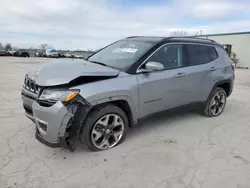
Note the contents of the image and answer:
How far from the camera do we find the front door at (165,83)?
3166mm

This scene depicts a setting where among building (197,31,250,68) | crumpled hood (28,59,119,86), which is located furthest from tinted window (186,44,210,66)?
building (197,31,250,68)

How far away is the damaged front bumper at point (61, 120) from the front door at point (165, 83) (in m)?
0.97

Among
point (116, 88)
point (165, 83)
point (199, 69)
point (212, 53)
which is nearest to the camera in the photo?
point (116, 88)

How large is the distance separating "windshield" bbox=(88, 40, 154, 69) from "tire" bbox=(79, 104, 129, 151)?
73 centimetres

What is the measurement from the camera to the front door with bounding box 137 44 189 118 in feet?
10.4

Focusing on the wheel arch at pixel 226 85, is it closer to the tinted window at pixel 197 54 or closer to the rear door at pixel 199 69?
the rear door at pixel 199 69

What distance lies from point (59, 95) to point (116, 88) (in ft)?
2.49

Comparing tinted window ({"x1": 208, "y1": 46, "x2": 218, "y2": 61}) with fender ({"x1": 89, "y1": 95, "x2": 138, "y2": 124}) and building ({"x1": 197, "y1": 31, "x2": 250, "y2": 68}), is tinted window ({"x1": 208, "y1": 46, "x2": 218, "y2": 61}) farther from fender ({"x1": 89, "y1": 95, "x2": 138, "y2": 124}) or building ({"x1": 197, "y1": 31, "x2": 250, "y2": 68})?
building ({"x1": 197, "y1": 31, "x2": 250, "y2": 68})

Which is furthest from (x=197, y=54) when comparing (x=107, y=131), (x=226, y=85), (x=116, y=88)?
(x=107, y=131)

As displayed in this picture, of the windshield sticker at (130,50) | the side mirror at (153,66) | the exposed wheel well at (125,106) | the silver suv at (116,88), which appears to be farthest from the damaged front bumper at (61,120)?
the windshield sticker at (130,50)

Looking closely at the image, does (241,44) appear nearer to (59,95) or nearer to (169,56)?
(169,56)

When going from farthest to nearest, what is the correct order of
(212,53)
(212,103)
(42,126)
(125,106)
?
(212,103) → (212,53) → (125,106) → (42,126)

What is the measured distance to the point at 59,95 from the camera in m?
2.53

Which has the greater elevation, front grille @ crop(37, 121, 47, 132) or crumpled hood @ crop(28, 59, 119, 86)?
crumpled hood @ crop(28, 59, 119, 86)
